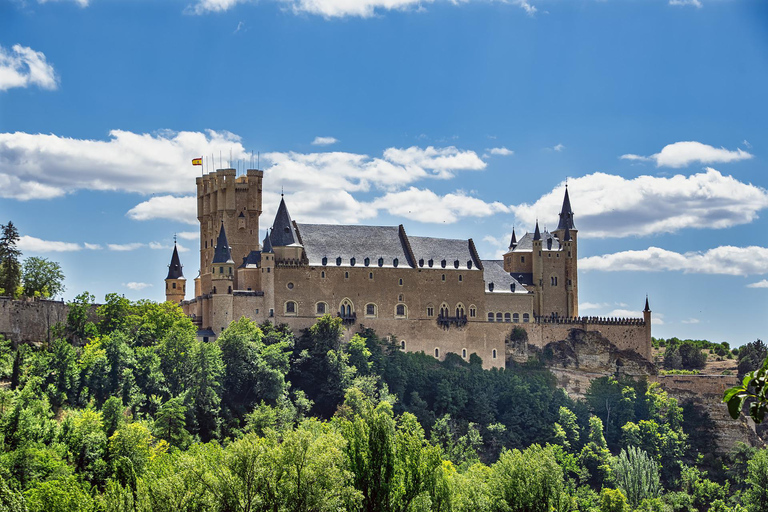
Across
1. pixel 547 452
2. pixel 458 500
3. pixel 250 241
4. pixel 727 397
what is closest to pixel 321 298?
pixel 250 241

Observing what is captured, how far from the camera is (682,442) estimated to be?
8981 centimetres

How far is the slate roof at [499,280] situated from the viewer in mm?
91938

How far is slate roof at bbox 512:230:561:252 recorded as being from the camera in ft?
317

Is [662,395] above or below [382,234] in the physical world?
below

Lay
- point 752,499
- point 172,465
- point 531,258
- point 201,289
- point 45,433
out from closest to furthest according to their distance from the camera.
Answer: point 172,465, point 45,433, point 752,499, point 201,289, point 531,258

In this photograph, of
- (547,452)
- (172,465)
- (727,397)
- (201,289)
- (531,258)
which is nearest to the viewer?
(727,397)

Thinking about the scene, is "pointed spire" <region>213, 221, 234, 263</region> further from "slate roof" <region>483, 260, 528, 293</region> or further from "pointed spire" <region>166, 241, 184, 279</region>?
"slate roof" <region>483, 260, 528, 293</region>

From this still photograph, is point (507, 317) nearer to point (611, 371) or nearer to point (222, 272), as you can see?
point (611, 371)

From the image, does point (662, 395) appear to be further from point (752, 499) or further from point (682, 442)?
point (752, 499)

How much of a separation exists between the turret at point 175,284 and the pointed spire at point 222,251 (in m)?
7.67

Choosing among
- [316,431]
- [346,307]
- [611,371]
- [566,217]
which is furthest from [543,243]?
[316,431]

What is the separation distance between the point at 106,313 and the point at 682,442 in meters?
51.3

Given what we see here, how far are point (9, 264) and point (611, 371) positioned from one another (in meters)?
54.3

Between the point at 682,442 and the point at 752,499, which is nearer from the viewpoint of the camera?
the point at 752,499
